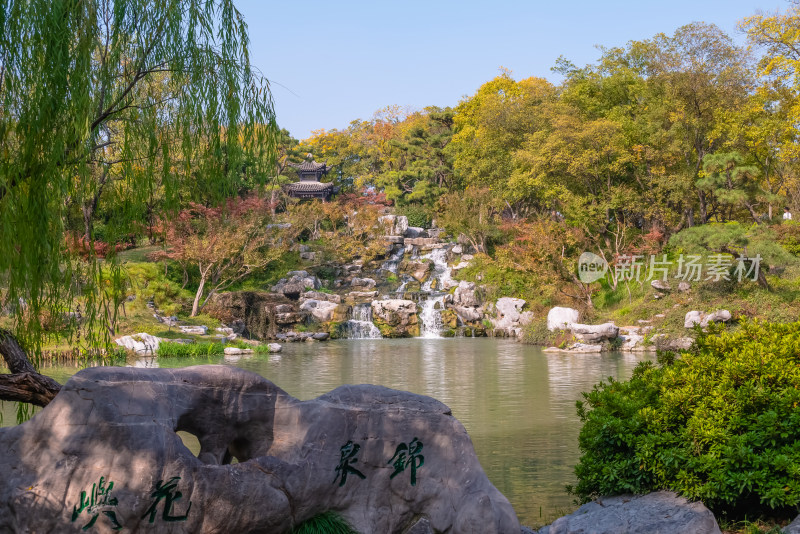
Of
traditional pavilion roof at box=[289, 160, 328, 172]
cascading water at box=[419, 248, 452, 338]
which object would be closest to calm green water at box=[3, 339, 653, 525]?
cascading water at box=[419, 248, 452, 338]

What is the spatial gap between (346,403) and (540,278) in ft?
62.6

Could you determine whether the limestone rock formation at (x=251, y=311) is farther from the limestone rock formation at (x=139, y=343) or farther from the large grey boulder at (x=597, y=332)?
the large grey boulder at (x=597, y=332)

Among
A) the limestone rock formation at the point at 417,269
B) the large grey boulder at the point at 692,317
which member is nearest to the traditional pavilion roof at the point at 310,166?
the limestone rock formation at the point at 417,269

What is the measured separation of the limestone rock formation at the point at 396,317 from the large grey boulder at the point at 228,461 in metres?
19.8

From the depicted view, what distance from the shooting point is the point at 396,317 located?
952 inches

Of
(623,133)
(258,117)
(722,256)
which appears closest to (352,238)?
(623,133)

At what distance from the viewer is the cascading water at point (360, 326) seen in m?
23.8

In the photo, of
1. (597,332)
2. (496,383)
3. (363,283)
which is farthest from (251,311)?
(496,383)

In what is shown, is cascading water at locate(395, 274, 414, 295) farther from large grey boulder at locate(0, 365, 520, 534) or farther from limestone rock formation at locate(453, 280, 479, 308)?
large grey boulder at locate(0, 365, 520, 534)

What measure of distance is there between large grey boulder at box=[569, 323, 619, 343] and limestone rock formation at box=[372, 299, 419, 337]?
6.68 metres

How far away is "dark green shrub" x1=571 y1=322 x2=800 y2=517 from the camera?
4.26 meters

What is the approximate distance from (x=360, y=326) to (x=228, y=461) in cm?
1981

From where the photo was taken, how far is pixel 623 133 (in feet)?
76.2

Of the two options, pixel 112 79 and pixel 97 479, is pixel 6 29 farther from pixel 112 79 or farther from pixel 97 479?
pixel 97 479
